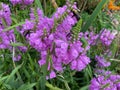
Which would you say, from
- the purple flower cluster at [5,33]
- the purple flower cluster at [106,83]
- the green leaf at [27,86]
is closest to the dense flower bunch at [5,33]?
the purple flower cluster at [5,33]

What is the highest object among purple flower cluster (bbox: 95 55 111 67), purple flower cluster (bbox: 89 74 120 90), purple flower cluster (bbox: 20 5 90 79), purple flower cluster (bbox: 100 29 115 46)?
purple flower cluster (bbox: 20 5 90 79)

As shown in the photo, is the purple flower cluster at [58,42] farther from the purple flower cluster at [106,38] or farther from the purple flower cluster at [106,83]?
the purple flower cluster at [106,38]

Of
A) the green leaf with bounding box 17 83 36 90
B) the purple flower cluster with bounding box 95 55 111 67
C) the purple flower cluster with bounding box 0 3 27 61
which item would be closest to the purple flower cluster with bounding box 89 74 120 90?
the purple flower cluster with bounding box 95 55 111 67

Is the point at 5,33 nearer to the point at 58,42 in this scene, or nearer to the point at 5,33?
the point at 5,33

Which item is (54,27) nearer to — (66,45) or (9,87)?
(66,45)

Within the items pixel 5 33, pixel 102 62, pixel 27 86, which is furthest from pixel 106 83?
pixel 5 33

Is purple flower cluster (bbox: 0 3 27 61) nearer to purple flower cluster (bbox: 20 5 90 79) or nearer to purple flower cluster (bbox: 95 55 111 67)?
purple flower cluster (bbox: 20 5 90 79)

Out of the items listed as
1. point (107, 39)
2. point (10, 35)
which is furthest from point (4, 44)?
point (107, 39)

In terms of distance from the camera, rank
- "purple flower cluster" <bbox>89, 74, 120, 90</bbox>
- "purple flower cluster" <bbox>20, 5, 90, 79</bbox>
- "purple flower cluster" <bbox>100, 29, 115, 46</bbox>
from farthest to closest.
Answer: "purple flower cluster" <bbox>100, 29, 115, 46</bbox>
"purple flower cluster" <bbox>89, 74, 120, 90</bbox>
"purple flower cluster" <bbox>20, 5, 90, 79</bbox>
